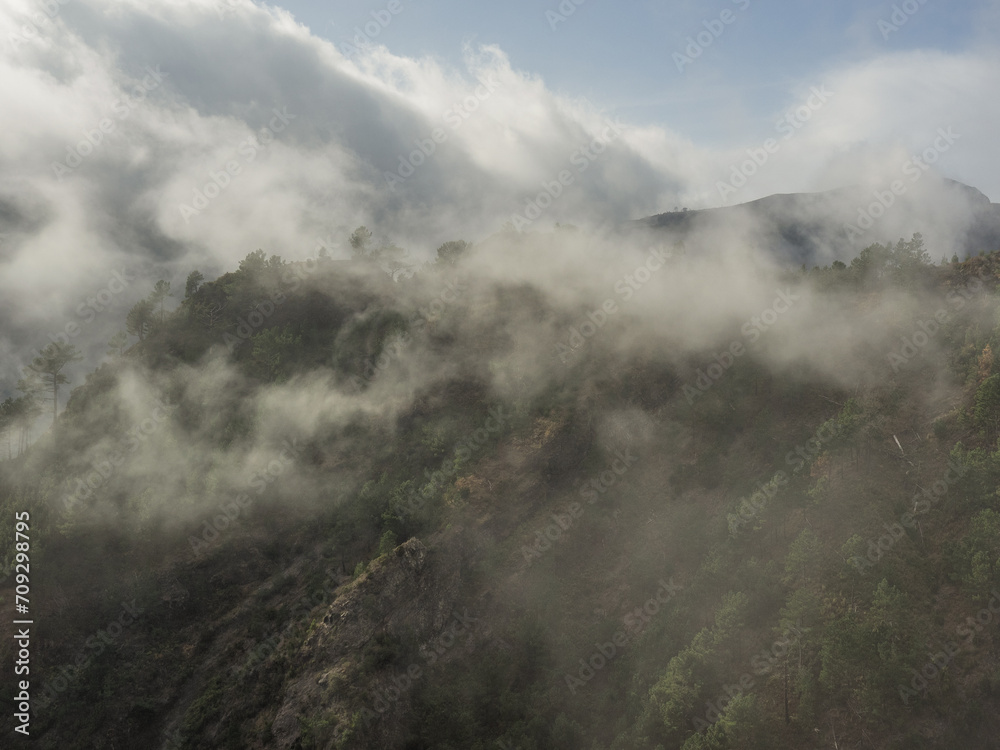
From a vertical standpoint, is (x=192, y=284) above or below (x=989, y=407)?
above

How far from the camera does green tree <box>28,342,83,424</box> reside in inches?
2859

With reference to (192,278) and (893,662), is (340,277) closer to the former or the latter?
(192,278)

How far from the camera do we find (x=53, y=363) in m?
72.9

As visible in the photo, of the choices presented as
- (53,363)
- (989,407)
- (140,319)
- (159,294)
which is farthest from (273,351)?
(989,407)

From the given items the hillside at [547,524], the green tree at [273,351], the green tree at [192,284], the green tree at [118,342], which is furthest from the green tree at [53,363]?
the green tree at [273,351]

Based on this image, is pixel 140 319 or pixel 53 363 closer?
pixel 53 363

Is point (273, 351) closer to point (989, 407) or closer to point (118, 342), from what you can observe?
point (118, 342)

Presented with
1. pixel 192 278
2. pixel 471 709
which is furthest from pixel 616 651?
pixel 192 278

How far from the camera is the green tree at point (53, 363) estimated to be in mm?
72625

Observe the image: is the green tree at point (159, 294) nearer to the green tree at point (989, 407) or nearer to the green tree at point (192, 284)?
the green tree at point (192, 284)

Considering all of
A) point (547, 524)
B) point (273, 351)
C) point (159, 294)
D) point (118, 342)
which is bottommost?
point (547, 524)

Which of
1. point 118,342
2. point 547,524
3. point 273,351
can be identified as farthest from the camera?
point 118,342

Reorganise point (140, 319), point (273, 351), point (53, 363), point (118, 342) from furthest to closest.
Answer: point (118, 342), point (140, 319), point (53, 363), point (273, 351)

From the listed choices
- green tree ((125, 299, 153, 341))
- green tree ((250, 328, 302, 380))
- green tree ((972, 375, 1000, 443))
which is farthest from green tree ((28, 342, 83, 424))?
green tree ((972, 375, 1000, 443))
